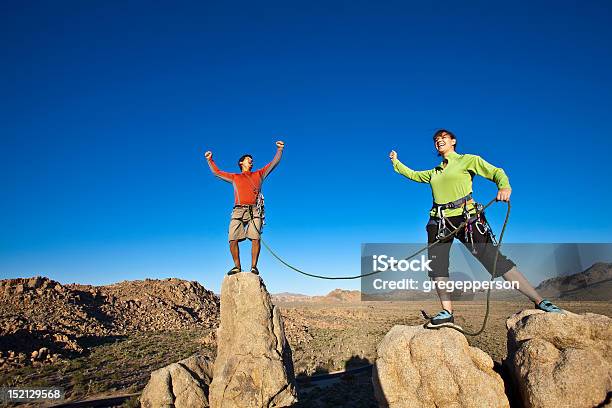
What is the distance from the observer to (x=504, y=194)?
541cm

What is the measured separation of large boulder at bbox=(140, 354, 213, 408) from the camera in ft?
34.9

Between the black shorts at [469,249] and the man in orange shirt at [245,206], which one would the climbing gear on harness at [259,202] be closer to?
the man in orange shirt at [245,206]

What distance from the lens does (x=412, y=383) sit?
595cm

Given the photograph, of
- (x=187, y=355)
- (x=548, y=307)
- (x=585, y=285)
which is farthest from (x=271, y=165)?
(x=585, y=285)

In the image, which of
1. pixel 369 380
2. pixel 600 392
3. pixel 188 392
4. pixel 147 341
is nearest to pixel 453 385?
pixel 600 392

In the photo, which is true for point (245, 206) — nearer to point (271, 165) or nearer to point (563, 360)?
point (271, 165)

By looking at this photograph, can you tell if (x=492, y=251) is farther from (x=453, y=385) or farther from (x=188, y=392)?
(x=188, y=392)

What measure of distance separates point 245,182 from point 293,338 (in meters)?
23.0

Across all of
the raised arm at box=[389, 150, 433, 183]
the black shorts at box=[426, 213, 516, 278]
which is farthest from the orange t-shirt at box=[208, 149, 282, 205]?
the black shorts at box=[426, 213, 516, 278]

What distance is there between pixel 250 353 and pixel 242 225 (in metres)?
2.80

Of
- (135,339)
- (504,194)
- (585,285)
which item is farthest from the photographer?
(585,285)

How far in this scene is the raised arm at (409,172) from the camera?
6.44 m

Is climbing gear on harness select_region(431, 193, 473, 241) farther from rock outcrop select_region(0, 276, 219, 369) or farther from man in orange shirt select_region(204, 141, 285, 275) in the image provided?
rock outcrop select_region(0, 276, 219, 369)

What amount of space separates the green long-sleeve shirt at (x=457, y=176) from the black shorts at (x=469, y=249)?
238 millimetres
